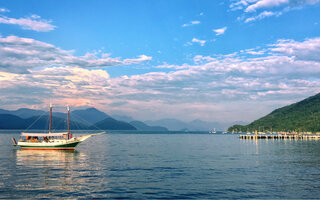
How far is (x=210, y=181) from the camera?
36.1 metres

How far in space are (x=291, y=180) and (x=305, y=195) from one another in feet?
28.5

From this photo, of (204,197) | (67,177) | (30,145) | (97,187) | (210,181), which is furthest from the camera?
(30,145)

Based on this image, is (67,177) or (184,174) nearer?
(67,177)

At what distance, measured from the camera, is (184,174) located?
41.5 meters

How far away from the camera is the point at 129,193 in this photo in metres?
29.5

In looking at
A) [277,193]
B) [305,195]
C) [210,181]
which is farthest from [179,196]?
[305,195]

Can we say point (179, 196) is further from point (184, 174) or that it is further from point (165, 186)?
point (184, 174)

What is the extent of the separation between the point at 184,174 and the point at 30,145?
69.3m

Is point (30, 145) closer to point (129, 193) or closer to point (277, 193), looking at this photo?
point (129, 193)

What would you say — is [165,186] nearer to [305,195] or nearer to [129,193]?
[129,193]

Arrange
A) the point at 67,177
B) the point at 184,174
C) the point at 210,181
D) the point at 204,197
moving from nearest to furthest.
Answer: the point at 204,197 → the point at 210,181 → the point at 67,177 → the point at 184,174

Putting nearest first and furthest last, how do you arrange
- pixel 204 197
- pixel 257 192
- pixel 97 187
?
pixel 204 197, pixel 257 192, pixel 97 187

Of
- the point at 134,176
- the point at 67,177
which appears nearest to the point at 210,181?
the point at 134,176

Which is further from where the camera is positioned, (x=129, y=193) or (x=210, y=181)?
(x=210, y=181)
